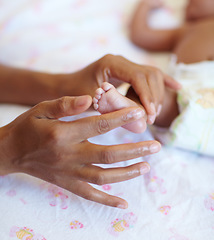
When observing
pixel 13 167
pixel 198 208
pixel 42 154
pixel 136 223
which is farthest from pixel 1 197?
pixel 198 208

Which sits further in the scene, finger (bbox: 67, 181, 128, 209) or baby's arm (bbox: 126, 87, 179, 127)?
baby's arm (bbox: 126, 87, 179, 127)

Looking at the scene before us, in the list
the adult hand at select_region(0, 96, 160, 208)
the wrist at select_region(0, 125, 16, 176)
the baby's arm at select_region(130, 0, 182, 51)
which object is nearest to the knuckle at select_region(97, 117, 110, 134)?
the adult hand at select_region(0, 96, 160, 208)

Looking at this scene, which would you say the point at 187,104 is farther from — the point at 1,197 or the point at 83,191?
the point at 1,197

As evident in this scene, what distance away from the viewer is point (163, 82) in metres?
0.82

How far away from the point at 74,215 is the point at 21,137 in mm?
222

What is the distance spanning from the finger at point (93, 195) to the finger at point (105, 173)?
0.03 meters

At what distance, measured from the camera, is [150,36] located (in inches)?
52.4

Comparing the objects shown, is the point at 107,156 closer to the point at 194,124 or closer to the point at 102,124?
the point at 102,124

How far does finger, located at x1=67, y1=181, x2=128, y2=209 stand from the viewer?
62cm

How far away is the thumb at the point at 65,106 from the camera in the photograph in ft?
1.82

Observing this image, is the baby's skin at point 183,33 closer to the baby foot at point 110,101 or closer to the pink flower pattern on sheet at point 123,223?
the baby foot at point 110,101

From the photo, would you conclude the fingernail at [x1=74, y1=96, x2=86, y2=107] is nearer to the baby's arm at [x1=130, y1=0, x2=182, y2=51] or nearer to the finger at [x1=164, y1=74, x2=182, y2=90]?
the finger at [x1=164, y1=74, x2=182, y2=90]

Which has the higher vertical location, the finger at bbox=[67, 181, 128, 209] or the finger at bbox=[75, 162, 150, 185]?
the finger at bbox=[75, 162, 150, 185]

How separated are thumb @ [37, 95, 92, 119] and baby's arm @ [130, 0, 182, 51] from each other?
2.79ft
